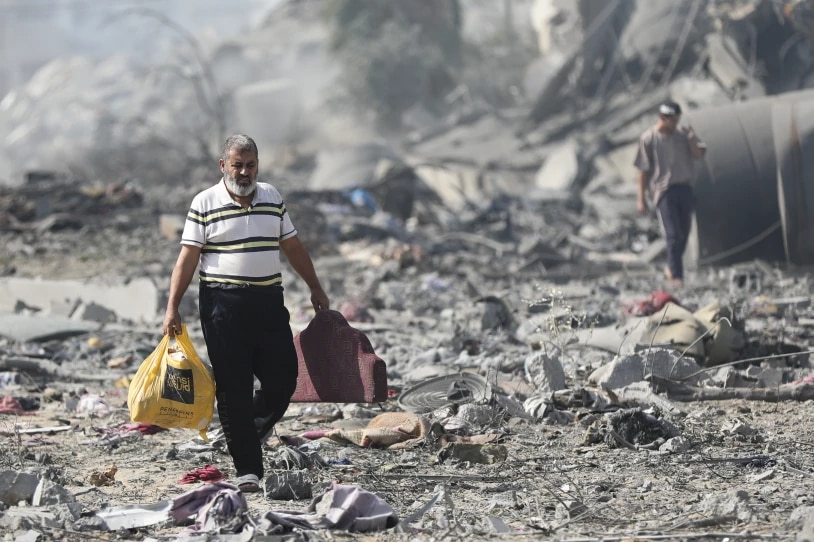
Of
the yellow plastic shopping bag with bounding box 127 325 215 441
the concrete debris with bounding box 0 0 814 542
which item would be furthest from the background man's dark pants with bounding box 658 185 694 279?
the yellow plastic shopping bag with bounding box 127 325 215 441

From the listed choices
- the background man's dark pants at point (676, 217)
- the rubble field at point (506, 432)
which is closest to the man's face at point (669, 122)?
the background man's dark pants at point (676, 217)

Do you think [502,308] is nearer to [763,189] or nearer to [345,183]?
[763,189]

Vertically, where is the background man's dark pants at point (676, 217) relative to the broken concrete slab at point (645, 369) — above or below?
above

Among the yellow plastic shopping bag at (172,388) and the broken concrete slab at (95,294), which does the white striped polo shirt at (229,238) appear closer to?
the yellow plastic shopping bag at (172,388)

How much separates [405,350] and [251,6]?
87.4 meters

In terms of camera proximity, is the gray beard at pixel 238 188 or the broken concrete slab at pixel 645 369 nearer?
the gray beard at pixel 238 188

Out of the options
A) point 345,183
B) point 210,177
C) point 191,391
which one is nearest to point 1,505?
point 191,391

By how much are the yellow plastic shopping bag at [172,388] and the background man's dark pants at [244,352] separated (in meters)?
0.07

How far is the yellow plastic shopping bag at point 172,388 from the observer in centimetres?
468

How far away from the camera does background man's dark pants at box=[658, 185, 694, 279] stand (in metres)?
9.88

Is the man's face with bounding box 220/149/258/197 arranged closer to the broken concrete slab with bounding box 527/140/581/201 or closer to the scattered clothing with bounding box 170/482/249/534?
the scattered clothing with bounding box 170/482/249/534

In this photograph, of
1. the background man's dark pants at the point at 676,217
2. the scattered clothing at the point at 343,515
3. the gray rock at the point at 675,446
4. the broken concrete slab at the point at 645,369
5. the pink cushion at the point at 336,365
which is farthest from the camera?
the background man's dark pants at the point at 676,217

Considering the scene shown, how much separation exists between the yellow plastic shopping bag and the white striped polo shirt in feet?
1.08

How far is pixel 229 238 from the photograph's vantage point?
183 inches
